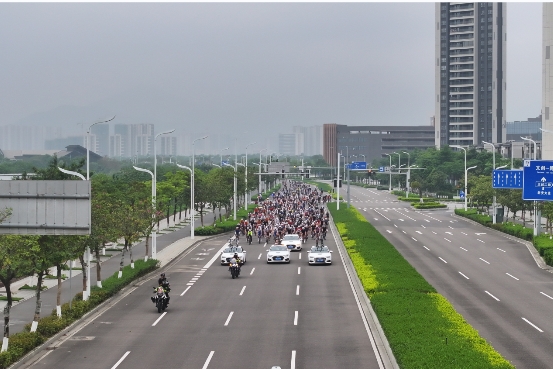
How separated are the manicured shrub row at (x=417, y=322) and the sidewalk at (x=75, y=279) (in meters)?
12.0

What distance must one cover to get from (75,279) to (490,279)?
2162 cm

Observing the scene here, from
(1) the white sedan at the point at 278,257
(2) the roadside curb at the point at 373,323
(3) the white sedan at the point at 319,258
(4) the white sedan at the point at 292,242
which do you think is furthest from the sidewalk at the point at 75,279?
(2) the roadside curb at the point at 373,323

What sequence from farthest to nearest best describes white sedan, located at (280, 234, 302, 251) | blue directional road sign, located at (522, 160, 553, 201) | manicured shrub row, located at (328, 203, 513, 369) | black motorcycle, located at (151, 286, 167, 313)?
white sedan, located at (280, 234, 302, 251) < blue directional road sign, located at (522, 160, 553, 201) < black motorcycle, located at (151, 286, 167, 313) < manicured shrub row, located at (328, 203, 513, 369)

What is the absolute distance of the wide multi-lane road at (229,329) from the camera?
23.7 meters

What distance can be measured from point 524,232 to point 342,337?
136 feet

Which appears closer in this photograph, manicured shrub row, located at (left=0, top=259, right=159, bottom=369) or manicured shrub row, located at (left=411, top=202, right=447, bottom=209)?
manicured shrub row, located at (left=0, top=259, right=159, bottom=369)

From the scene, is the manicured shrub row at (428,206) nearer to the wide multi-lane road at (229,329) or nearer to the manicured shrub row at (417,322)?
the manicured shrub row at (417,322)

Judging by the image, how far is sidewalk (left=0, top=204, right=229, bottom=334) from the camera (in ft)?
111

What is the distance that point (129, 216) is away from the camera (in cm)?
4291

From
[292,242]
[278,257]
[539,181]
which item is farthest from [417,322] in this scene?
[292,242]

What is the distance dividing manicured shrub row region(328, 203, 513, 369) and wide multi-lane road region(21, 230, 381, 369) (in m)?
1.03

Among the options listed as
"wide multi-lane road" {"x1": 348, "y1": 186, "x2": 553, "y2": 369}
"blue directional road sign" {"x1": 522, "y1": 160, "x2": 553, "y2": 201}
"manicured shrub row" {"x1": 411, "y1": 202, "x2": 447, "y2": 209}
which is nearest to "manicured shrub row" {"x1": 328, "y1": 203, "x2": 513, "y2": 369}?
"wide multi-lane road" {"x1": 348, "y1": 186, "x2": 553, "y2": 369}

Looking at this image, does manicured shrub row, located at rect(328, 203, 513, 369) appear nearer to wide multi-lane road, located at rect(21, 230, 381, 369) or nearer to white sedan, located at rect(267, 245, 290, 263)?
wide multi-lane road, located at rect(21, 230, 381, 369)

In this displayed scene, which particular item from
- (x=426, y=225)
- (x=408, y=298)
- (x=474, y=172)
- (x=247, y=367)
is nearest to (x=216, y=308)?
(x=408, y=298)
